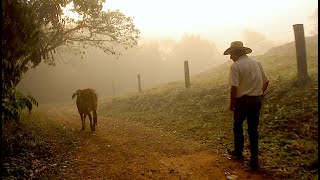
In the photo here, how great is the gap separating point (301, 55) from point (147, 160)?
25.1ft

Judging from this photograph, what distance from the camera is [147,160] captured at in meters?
7.38

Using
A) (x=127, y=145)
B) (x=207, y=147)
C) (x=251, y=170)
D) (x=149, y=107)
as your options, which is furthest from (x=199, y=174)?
(x=149, y=107)

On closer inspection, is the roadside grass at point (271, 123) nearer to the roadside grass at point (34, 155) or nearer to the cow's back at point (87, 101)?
the cow's back at point (87, 101)

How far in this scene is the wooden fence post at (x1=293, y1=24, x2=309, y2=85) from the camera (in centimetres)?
1121

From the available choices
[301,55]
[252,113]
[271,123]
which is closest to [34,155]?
[252,113]

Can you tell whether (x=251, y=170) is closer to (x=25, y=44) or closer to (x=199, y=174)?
(x=199, y=174)

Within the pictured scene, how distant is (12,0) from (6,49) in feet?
3.51

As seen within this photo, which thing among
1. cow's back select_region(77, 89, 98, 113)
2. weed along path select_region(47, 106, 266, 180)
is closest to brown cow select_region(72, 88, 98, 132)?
cow's back select_region(77, 89, 98, 113)

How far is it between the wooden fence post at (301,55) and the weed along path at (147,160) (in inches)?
207

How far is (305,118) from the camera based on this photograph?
848 centimetres

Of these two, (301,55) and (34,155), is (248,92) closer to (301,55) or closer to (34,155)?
(34,155)

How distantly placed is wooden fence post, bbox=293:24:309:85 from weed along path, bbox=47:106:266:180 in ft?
17.3

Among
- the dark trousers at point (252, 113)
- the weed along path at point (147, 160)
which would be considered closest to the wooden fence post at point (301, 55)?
the weed along path at point (147, 160)

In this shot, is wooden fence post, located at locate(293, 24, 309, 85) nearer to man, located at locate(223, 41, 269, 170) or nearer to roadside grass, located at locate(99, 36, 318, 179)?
roadside grass, located at locate(99, 36, 318, 179)
